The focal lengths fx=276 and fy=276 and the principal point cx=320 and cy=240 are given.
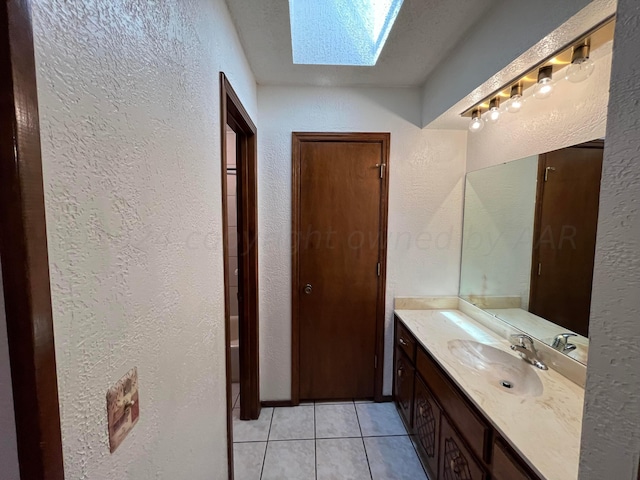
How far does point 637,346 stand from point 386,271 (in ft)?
5.42

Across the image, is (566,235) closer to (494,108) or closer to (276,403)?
(494,108)

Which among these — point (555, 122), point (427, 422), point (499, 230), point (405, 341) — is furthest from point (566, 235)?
point (427, 422)

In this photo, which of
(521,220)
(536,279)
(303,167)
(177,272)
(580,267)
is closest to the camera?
(177,272)

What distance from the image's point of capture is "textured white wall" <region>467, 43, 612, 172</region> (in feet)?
3.83

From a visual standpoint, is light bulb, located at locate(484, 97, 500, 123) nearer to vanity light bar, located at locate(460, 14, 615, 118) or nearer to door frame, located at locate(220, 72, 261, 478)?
vanity light bar, located at locate(460, 14, 615, 118)

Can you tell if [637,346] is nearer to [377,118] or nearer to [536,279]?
[536,279]

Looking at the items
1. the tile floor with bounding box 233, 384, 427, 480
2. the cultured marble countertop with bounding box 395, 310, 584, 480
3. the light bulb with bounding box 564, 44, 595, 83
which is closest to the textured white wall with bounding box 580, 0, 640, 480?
the cultured marble countertop with bounding box 395, 310, 584, 480

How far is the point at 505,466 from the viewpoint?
960 mm

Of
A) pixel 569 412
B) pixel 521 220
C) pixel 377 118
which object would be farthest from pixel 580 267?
pixel 377 118

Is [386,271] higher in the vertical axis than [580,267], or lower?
lower

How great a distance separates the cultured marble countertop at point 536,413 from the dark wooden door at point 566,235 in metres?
0.30

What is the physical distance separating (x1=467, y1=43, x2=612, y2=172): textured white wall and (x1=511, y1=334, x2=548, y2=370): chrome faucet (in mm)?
1009

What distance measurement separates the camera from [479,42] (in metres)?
1.37

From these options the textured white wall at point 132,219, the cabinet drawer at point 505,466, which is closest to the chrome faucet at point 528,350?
the cabinet drawer at point 505,466
